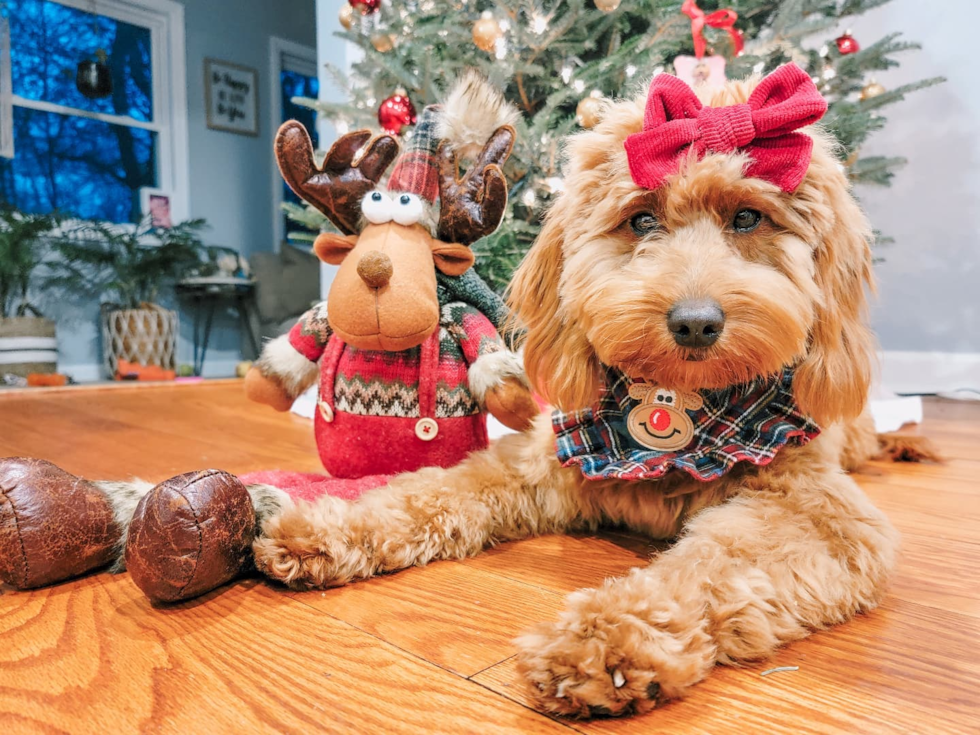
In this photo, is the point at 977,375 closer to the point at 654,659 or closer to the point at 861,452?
the point at 861,452

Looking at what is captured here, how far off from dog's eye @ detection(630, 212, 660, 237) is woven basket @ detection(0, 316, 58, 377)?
4.27 metres

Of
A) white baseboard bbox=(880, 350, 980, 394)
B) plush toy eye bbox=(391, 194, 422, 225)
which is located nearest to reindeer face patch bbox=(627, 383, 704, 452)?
plush toy eye bbox=(391, 194, 422, 225)

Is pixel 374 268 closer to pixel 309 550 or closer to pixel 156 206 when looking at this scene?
pixel 309 550

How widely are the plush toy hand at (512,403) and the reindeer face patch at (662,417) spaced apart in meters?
0.24

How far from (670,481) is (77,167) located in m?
5.02

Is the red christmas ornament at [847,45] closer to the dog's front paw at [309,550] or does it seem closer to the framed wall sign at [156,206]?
the dog's front paw at [309,550]

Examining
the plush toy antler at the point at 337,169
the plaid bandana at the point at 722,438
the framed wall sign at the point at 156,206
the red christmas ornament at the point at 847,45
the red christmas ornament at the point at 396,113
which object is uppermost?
the red christmas ornament at the point at 847,45

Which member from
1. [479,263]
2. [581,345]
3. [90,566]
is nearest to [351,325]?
[581,345]

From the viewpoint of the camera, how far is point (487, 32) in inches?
79.0

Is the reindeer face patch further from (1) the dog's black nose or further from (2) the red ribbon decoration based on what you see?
(2) the red ribbon decoration

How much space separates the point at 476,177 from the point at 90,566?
85 cm

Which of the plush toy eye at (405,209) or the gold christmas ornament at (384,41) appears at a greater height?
the gold christmas ornament at (384,41)

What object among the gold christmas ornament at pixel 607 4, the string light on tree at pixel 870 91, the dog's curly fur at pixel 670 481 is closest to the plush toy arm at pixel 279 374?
the dog's curly fur at pixel 670 481

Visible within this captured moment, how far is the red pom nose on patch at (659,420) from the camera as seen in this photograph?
95cm
